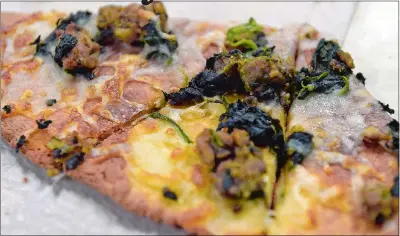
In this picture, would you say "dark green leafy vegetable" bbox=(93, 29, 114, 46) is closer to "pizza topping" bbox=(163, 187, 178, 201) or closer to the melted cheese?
the melted cheese

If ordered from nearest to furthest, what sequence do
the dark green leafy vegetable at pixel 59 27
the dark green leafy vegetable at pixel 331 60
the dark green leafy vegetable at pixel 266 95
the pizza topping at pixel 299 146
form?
the pizza topping at pixel 299 146 < the dark green leafy vegetable at pixel 266 95 < the dark green leafy vegetable at pixel 331 60 < the dark green leafy vegetable at pixel 59 27

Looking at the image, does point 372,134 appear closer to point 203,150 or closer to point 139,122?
point 203,150

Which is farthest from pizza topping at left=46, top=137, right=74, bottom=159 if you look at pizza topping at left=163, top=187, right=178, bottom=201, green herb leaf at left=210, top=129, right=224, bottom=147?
green herb leaf at left=210, top=129, right=224, bottom=147

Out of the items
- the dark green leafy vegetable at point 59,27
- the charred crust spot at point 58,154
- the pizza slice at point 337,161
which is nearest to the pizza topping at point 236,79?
the pizza slice at point 337,161

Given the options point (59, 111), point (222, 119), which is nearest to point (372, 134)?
point (222, 119)

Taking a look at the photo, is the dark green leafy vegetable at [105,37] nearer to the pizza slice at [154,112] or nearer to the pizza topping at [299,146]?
the pizza slice at [154,112]
